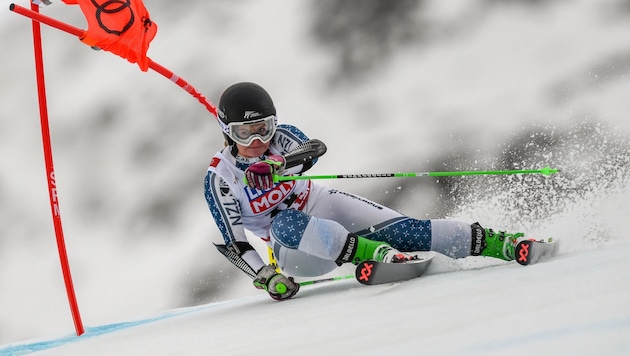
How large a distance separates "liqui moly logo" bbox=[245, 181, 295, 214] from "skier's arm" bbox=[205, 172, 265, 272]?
7 centimetres

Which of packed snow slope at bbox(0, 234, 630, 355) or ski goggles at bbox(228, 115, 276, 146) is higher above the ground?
ski goggles at bbox(228, 115, 276, 146)

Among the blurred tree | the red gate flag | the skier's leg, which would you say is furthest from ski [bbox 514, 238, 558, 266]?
the blurred tree

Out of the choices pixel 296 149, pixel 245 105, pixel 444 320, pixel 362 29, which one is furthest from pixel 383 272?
pixel 362 29

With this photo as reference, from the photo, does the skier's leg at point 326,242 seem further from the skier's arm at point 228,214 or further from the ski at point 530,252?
the ski at point 530,252

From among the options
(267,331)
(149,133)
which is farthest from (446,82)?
(267,331)

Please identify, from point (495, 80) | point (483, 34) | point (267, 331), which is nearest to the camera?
point (267, 331)

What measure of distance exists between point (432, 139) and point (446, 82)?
1481 mm

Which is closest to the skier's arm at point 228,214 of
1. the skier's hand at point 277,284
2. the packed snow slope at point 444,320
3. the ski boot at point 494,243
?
the skier's hand at point 277,284

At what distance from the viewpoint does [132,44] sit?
365 cm

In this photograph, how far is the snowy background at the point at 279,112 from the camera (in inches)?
284

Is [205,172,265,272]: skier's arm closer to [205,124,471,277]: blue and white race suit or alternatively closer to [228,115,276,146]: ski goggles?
[205,124,471,277]: blue and white race suit

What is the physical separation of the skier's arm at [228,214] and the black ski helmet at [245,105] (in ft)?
0.74

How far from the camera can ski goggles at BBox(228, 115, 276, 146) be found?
9.51 feet

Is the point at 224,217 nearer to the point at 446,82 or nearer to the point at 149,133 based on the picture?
the point at 446,82
